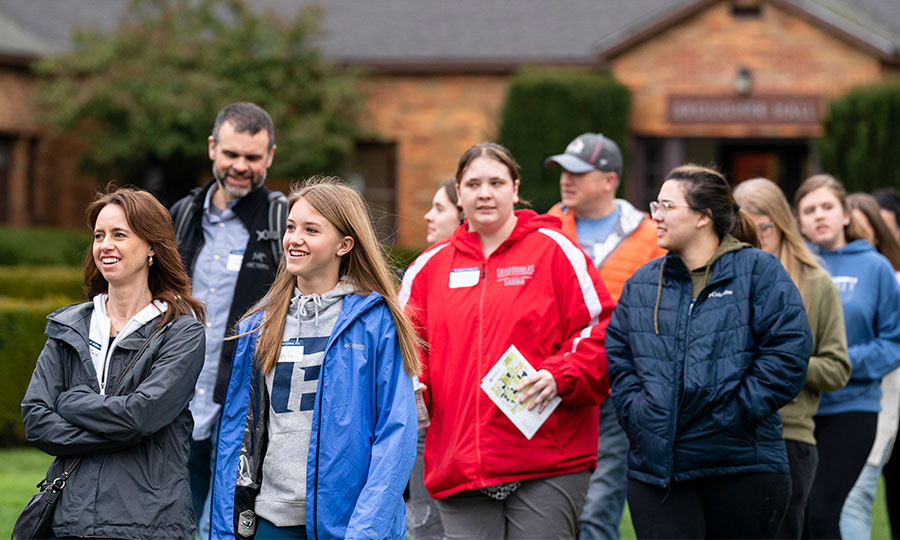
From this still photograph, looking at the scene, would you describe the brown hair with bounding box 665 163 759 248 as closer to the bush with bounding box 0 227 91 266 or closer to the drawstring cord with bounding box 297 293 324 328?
the drawstring cord with bounding box 297 293 324 328

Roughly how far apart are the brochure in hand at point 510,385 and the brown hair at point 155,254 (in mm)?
1270

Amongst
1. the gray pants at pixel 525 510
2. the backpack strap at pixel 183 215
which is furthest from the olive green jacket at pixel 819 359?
the backpack strap at pixel 183 215

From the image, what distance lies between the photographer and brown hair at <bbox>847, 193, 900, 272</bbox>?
7.14m

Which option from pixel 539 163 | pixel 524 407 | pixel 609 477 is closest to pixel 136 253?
pixel 524 407

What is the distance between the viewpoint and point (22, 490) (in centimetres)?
868

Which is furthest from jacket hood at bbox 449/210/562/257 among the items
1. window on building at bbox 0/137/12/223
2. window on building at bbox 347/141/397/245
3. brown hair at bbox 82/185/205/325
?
window on building at bbox 0/137/12/223

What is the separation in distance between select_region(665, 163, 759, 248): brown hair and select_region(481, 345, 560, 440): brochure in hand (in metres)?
1.04

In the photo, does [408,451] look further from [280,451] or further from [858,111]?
[858,111]

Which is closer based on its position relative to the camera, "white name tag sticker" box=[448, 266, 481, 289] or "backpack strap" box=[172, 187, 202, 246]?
"white name tag sticker" box=[448, 266, 481, 289]

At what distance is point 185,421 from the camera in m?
4.11

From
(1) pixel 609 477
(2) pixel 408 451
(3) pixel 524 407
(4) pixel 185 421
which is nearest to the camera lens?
(2) pixel 408 451

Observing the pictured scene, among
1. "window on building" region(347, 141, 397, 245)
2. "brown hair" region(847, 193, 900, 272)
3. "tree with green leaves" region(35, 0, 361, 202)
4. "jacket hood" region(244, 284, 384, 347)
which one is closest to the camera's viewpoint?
"jacket hood" region(244, 284, 384, 347)

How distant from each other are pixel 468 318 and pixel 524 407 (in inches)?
18.5

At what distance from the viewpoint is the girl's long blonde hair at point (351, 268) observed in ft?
13.3
